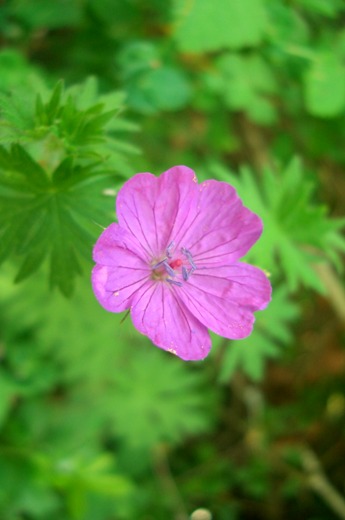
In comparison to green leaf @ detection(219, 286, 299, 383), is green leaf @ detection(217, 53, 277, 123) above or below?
above

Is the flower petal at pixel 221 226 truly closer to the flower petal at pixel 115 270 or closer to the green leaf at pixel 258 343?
the flower petal at pixel 115 270

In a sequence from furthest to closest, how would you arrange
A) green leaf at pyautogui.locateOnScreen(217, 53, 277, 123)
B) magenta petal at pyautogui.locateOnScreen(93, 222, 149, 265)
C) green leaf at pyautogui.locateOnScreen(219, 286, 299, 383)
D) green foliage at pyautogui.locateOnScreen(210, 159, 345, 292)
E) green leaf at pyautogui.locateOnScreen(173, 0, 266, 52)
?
green leaf at pyautogui.locateOnScreen(217, 53, 277, 123) < green leaf at pyautogui.locateOnScreen(173, 0, 266, 52) < green leaf at pyautogui.locateOnScreen(219, 286, 299, 383) < green foliage at pyautogui.locateOnScreen(210, 159, 345, 292) < magenta petal at pyautogui.locateOnScreen(93, 222, 149, 265)

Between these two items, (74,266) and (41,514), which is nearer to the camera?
(74,266)

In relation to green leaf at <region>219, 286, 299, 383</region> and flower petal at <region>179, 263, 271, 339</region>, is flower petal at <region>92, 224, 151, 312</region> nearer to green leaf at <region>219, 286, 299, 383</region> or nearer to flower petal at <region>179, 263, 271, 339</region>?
flower petal at <region>179, 263, 271, 339</region>

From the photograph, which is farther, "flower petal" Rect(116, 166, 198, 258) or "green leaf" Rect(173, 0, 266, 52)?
"green leaf" Rect(173, 0, 266, 52)

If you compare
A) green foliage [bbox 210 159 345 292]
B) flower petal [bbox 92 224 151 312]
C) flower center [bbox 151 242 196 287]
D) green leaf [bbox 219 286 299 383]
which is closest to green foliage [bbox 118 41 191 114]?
green foliage [bbox 210 159 345 292]

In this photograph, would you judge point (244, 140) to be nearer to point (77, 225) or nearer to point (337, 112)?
point (337, 112)

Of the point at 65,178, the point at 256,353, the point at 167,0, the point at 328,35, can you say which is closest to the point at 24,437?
the point at 256,353
